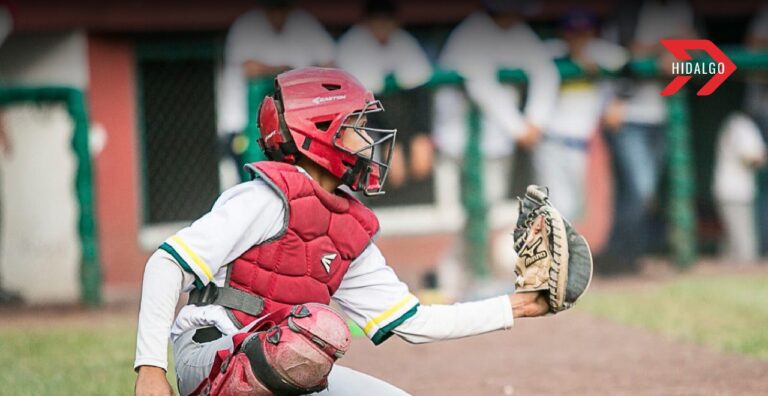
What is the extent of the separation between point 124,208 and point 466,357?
4.70 metres

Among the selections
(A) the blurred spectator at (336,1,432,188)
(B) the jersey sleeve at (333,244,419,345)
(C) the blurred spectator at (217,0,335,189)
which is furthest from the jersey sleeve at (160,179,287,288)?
(A) the blurred spectator at (336,1,432,188)

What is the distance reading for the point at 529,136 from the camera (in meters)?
9.97

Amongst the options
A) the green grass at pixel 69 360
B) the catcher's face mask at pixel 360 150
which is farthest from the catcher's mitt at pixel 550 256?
the green grass at pixel 69 360

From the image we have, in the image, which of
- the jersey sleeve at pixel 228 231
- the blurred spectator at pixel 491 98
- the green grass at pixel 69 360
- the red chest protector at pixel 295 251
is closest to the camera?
the jersey sleeve at pixel 228 231

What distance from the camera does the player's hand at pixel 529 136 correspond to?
9.94m

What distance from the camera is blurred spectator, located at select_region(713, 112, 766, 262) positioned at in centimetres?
1095

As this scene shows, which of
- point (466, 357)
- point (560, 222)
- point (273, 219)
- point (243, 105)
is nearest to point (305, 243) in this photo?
point (273, 219)

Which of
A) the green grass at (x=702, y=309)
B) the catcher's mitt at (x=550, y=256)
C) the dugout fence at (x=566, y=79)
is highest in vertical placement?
the catcher's mitt at (x=550, y=256)

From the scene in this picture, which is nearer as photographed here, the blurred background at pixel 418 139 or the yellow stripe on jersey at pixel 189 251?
the yellow stripe on jersey at pixel 189 251

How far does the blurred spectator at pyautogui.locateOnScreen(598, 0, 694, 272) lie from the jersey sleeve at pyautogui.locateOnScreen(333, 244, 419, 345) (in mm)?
6407

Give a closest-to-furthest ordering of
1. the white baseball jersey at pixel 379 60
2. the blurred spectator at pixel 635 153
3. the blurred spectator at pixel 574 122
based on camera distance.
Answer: the white baseball jersey at pixel 379 60 → the blurred spectator at pixel 574 122 → the blurred spectator at pixel 635 153

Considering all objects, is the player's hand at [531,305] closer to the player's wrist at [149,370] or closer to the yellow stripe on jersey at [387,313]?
the yellow stripe on jersey at [387,313]

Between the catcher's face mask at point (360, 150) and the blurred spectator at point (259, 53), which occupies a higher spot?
the catcher's face mask at point (360, 150)

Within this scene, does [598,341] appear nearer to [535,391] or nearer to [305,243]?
[535,391]
